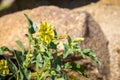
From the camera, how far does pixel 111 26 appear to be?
189 inches

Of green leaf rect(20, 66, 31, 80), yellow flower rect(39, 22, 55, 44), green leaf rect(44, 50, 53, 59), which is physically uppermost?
yellow flower rect(39, 22, 55, 44)

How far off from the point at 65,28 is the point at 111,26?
1860mm

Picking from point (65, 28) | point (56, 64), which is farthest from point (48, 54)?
point (65, 28)

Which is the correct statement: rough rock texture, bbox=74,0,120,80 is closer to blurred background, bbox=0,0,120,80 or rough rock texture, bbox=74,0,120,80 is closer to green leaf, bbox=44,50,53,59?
blurred background, bbox=0,0,120,80

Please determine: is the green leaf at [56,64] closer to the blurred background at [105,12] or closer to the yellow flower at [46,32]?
the yellow flower at [46,32]

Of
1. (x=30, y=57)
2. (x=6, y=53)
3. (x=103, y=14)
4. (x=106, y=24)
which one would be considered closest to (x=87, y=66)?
(x=6, y=53)

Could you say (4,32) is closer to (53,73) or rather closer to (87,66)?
(87,66)

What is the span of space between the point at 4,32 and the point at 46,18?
1.69 feet

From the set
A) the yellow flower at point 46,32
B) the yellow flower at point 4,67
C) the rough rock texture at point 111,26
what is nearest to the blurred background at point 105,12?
the rough rock texture at point 111,26

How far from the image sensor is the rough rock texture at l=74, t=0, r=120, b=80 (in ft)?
12.9

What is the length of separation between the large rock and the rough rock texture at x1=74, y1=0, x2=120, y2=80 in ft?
1.15

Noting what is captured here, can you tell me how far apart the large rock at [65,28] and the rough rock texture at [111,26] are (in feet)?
1.15

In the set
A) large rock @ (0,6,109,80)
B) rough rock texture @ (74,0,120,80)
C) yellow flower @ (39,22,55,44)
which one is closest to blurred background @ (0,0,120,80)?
rough rock texture @ (74,0,120,80)

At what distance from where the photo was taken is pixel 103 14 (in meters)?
5.35
